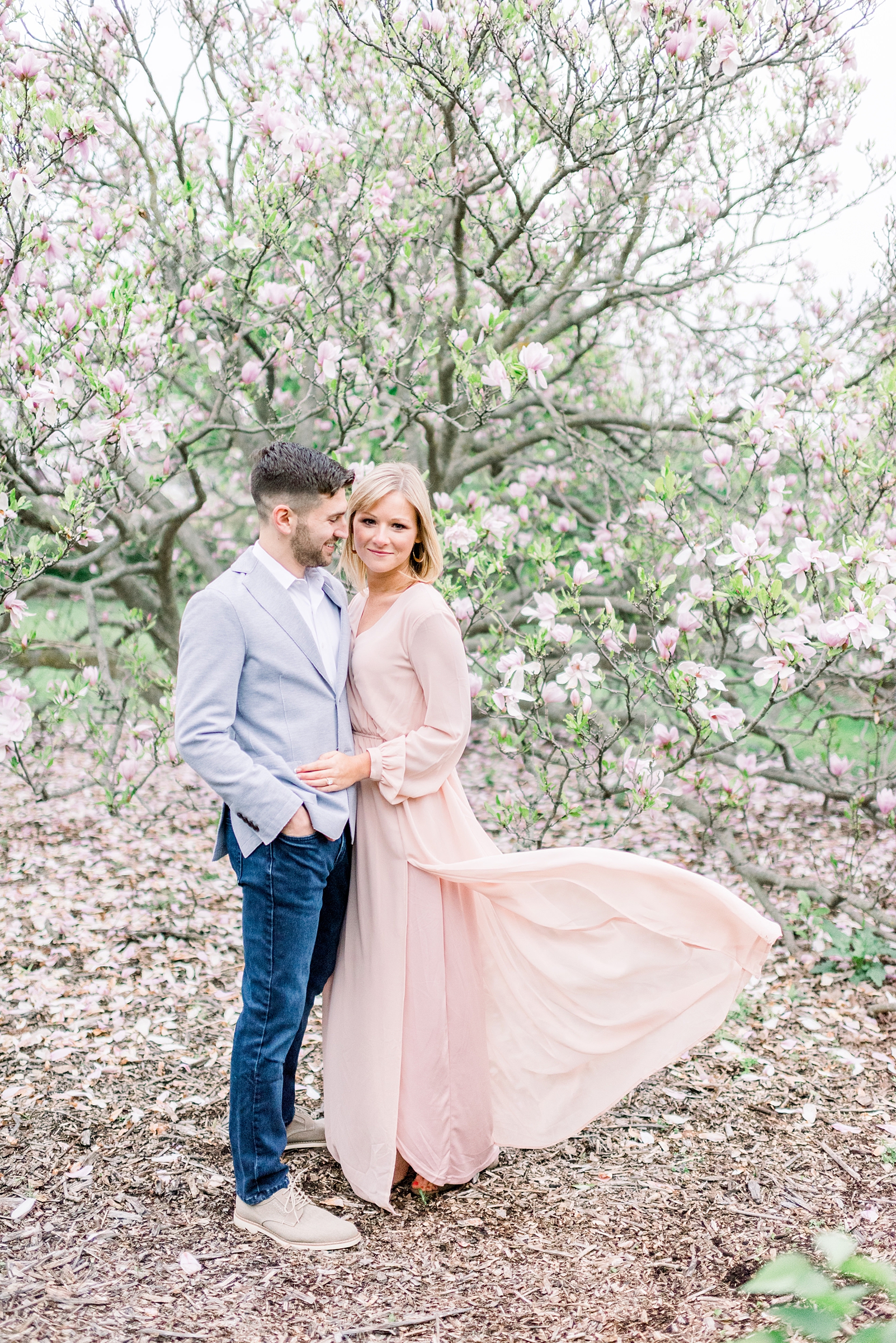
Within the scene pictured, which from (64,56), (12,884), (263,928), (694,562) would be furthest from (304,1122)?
(64,56)

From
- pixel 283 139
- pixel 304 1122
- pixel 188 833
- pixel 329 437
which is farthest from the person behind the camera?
pixel 329 437

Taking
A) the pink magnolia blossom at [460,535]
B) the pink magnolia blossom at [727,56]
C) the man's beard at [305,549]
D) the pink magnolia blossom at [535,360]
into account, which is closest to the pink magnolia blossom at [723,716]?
the pink magnolia blossom at [460,535]

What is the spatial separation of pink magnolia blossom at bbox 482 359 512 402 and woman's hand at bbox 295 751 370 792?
1.55 m

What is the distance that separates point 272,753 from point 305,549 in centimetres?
50

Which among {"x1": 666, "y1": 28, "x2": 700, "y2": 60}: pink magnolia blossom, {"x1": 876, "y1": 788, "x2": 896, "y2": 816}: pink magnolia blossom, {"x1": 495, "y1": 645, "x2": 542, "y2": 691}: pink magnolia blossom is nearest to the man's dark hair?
{"x1": 495, "y1": 645, "x2": 542, "y2": 691}: pink magnolia blossom

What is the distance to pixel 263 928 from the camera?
247cm

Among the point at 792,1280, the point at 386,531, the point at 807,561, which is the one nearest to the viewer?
the point at 792,1280

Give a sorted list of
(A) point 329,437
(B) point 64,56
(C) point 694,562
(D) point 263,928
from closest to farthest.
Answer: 1. (D) point 263,928
2. (B) point 64,56
3. (C) point 694,562
4. (A) point 329,437

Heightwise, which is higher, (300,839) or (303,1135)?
(300,839)

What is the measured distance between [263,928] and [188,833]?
14.0 feet

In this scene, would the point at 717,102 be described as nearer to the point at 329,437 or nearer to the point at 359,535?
the point at 359,535

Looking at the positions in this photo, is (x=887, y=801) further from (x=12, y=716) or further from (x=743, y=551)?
(x=12, y=716)

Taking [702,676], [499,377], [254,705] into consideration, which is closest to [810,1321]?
[254,705]

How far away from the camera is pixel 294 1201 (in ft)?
8.45
